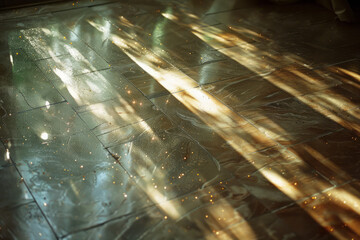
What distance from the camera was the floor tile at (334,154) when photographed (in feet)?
9.20

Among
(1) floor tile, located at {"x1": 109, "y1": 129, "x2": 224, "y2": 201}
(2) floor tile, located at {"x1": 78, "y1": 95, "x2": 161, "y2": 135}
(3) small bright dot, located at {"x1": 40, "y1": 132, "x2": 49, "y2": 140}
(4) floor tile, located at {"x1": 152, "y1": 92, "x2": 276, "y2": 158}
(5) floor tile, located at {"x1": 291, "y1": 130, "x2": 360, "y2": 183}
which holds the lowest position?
(3) small bright dot, located at {"x1": 40, "y1": 132, "x2": 49, "y2": 140}

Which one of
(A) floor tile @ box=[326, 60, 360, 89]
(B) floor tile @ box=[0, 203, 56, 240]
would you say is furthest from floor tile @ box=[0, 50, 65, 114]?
(A) floor tile @ box=[326, 60, 360, 89]

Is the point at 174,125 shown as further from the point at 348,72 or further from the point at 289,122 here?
the point at 348,72

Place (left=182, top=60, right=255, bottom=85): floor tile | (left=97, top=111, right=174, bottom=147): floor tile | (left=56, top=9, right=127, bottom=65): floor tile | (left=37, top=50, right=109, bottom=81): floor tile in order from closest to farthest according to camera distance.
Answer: (left=97, top=111, right=174, bottom=147): floor tile
(left=37, top=50, right=109, bottom=81): floor tile
(left=182, top=60, right=255, bottom=85): floor tile
(left=56, top=9, right=127, bottom=65): floor tile

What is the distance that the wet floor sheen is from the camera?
7.86ft

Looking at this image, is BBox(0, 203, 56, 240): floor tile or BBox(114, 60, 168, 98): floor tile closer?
BBox(0, 203, 56, 240): floor tile

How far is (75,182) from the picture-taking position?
8.39ft

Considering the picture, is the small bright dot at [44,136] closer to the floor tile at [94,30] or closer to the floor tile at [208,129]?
the floor tile at [208,129]

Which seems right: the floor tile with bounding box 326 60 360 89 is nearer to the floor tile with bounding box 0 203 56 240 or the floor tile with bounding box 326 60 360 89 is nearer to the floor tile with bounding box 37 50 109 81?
the floor tile with bounding box 37 50 109 81

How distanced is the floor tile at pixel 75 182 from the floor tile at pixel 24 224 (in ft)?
0.14

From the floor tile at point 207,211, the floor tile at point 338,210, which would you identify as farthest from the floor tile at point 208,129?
the floor tile at point 338,210

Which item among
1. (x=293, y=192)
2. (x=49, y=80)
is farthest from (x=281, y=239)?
(x=49, y=80)

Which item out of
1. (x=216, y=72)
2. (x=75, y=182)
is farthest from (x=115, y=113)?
(x=216, y=72)

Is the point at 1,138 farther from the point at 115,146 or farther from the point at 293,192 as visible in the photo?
the point at 293,192
